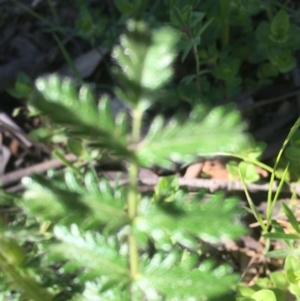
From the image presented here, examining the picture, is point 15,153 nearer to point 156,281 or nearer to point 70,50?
point 70,50

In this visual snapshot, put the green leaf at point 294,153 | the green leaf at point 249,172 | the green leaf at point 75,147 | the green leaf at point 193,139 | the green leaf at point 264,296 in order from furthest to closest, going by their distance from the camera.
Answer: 1. the green leaf at point 75,147
2. the green leaf at point 249,172
3. the green leaf at point 294,153
4. the green leaf at point 264,296
5. the green leaf at point 193,139

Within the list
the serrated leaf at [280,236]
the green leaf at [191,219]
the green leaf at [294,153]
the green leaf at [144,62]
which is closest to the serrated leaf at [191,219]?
the green leaf at [191,219]

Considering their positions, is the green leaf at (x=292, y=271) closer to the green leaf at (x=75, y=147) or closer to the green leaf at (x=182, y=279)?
the green leaf at (x=182, y=279)

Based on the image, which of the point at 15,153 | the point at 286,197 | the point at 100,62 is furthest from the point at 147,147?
the point at 100,62

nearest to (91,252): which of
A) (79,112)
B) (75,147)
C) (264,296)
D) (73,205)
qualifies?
(73,205)

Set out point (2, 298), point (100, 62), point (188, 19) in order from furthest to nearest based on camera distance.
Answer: point (100, 62) < point (188, 19) < point (2, 298)

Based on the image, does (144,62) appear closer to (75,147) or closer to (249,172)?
(249,172)
